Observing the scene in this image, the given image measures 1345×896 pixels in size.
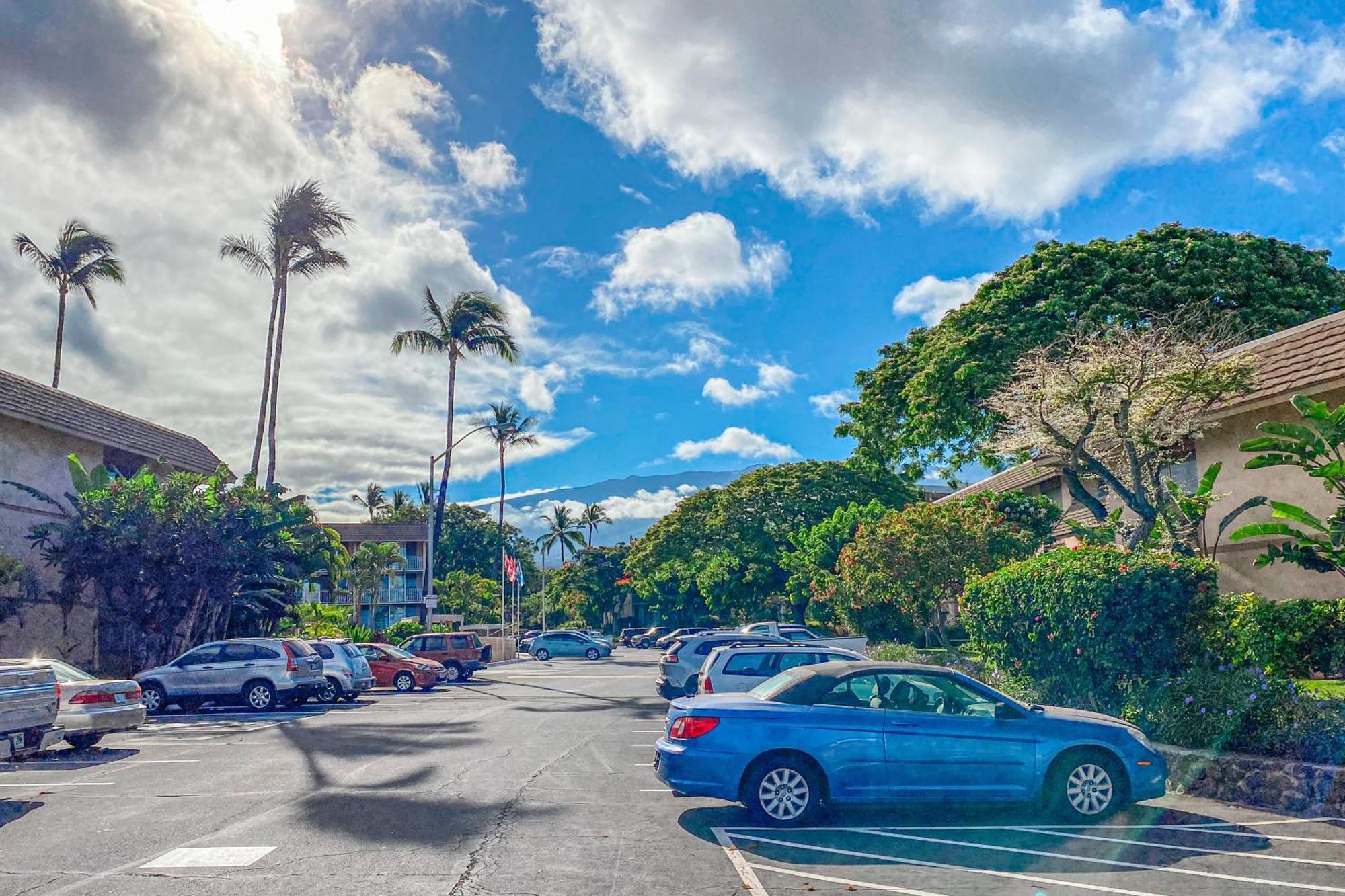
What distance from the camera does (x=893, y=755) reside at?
8.90 meters

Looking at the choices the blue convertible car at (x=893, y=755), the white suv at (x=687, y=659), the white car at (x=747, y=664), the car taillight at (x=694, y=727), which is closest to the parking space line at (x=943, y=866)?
the blue convertible car at (x=893, y=755)

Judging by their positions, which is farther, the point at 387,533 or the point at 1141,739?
the point at 387,533

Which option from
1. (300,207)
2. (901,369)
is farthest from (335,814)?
(300,207)

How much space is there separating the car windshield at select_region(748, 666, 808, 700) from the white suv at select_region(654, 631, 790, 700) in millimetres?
11067

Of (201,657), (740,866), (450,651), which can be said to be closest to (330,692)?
(201,657)

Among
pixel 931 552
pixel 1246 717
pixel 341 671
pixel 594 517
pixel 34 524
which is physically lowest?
pixel 341 671

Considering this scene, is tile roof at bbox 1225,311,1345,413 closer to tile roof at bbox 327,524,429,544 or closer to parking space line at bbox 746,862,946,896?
parking space line at bbox 746,862,946,896

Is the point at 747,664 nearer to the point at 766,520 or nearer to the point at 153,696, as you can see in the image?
the point at 153,696

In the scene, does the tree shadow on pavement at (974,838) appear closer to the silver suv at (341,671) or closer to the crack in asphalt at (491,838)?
the crack in asphalt at (491,838)

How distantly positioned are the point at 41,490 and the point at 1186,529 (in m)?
26.7

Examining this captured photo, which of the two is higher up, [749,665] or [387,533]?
[387,533]

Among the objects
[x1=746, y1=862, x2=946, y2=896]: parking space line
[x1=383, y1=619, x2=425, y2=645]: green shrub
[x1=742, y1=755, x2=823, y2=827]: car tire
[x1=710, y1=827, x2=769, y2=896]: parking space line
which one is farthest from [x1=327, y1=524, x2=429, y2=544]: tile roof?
[x1=746, y1=862, x2=946, y2=896]: parking space line

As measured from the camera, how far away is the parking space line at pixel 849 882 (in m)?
6.83

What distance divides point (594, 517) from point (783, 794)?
364ft
